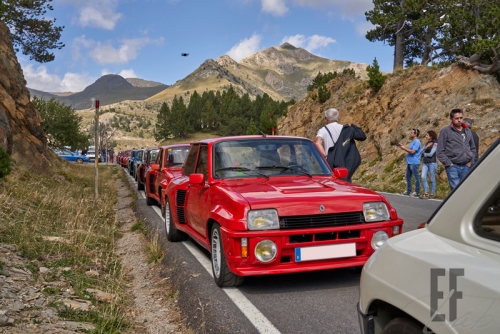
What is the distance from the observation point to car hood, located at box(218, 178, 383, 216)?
4.75m

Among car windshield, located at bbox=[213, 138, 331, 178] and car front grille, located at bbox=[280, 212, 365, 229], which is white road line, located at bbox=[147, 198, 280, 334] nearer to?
car front grille, located at bbox=[280, 212, 365, 229]

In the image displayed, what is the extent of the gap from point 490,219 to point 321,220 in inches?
117

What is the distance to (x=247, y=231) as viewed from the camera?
15.3 feet

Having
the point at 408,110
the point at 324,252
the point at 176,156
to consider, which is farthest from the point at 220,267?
the point at 408,110

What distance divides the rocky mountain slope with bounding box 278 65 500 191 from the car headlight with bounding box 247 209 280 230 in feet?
41.7

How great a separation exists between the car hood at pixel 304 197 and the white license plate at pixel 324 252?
13.3 inches

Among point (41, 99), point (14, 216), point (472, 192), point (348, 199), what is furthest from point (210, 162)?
point (41, 99)

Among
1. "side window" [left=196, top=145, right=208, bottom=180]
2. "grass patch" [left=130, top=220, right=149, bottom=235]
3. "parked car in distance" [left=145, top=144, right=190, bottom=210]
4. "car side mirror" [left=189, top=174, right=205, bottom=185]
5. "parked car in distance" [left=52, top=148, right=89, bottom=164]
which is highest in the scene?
"side window" [left=196, top=145, right=208, bottom=180]

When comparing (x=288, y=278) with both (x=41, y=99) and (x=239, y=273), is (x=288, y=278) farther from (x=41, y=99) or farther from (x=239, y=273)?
(x=41, y=99)

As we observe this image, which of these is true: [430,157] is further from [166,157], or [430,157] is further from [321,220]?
[321,220]

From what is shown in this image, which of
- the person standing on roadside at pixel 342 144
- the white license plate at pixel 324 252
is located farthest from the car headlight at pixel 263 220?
the person standing on roadside at pixel 342 144

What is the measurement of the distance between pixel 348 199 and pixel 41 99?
181ft

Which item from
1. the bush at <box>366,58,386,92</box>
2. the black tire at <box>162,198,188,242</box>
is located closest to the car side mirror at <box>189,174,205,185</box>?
the black tire at <box>162,198,188,242</box>

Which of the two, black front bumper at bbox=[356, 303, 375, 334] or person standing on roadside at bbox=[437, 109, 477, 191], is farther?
person standing on roadside at bbox=[437, 109, 477, 191]
